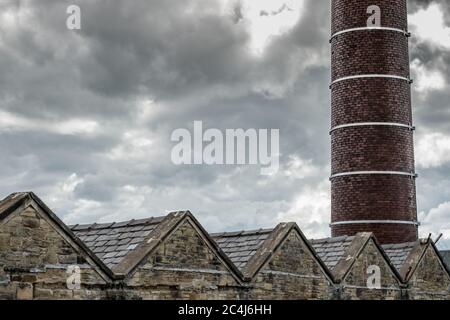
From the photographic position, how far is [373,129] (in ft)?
101

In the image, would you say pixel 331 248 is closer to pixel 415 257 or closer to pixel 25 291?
pixel 415 257

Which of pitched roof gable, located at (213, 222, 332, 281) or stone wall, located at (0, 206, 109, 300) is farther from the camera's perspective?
pitched roof gable, located at (213, 222, 332, 281)

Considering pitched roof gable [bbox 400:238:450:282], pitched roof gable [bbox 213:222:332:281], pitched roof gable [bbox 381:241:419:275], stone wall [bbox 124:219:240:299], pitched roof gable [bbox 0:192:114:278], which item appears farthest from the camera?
pitched roof gable [bbox 381:241:419:275]

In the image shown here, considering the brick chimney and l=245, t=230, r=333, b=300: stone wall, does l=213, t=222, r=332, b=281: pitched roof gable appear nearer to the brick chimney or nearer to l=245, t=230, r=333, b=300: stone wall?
l=245, t=230, r=333, b=300: stone wall

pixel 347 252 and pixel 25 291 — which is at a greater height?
pixel 347 252

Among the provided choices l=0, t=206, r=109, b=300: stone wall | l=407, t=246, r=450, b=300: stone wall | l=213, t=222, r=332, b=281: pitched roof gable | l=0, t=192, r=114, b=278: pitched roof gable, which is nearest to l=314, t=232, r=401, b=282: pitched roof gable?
l=213, t=222, r=332, b=281: pitched roof gable

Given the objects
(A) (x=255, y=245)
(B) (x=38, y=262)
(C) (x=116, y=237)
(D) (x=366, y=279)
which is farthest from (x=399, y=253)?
(B) (x=38, y=262)

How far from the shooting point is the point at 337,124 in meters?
31.6

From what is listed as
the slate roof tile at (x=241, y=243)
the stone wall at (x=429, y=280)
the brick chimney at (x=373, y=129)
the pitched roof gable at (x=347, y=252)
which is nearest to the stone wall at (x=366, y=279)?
the pitched roof gable at (x=347, y=252)

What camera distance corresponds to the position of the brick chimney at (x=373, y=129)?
30.6m

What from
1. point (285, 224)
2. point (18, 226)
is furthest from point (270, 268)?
point (18, 226)

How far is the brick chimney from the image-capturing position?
3061 cm

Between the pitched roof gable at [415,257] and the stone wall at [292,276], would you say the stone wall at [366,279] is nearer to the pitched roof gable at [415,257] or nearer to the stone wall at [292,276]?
the pitched roof gable at [415,257]

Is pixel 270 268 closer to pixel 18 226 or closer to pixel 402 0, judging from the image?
pixel 18 226
